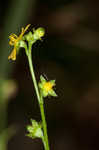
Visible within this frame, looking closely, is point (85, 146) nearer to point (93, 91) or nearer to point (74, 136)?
point (74, 136)

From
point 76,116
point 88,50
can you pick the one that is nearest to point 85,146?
point 76,116

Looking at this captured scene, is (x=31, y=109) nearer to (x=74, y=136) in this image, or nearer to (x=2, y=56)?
(x=74, y=136)

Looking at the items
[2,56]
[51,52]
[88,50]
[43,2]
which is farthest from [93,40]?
[2,56]

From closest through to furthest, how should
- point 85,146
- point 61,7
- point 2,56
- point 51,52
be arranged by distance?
1. point 2,56
2. point 85,146
3. point 51,52
4. point 61,7

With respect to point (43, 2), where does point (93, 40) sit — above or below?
below

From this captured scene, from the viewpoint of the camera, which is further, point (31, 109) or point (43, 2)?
point (43, 2)

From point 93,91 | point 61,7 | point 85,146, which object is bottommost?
point 85,146

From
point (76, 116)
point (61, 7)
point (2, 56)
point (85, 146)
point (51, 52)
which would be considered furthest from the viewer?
point (61, 7)
